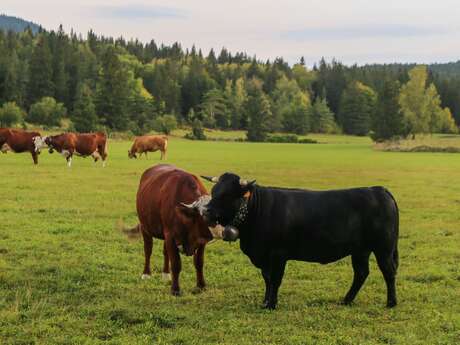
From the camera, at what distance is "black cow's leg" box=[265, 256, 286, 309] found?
7457 millimetres

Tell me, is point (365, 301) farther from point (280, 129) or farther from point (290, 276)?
point (280, 129)

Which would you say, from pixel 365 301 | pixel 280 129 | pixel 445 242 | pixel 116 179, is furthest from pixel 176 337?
pixel 280 129

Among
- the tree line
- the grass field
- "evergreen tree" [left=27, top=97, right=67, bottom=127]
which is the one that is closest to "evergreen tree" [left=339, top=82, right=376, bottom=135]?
the tree line

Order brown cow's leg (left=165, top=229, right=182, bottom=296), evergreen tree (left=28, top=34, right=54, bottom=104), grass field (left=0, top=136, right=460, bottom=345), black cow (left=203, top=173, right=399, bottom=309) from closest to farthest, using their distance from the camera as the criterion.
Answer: grass field (left=0, top=136, right=460, bottom=345)
black cow (left=203, top=173, right=399, bottom=309)
brown cow's leg (left=165, top=229, right=182, bottom=296)
evergreen tree (left=28, top=34, right=54, bottom=104)

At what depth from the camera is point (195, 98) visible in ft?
469

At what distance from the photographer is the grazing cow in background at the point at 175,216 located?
7.88 m

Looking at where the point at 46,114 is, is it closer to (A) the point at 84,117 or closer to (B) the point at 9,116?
(B) the point at 9,116

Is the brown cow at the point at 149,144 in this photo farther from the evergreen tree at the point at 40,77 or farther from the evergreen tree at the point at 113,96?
the evergreen tree at the point at 40,77

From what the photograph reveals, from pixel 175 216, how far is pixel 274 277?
1762 mm

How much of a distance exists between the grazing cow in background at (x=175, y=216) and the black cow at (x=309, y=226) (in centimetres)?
64

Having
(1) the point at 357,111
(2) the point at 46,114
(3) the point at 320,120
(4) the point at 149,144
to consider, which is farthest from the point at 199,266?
(1) the point at 357,111

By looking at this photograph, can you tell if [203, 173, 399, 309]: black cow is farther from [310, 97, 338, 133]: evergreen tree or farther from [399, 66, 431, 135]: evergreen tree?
[310, 97, 338, 133]: evergreen tree

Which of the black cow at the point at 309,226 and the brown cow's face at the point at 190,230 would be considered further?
the brown cow's face at the point at 190,230

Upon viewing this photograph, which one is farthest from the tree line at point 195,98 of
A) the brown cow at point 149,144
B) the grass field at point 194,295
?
the grass field at point 194,295
